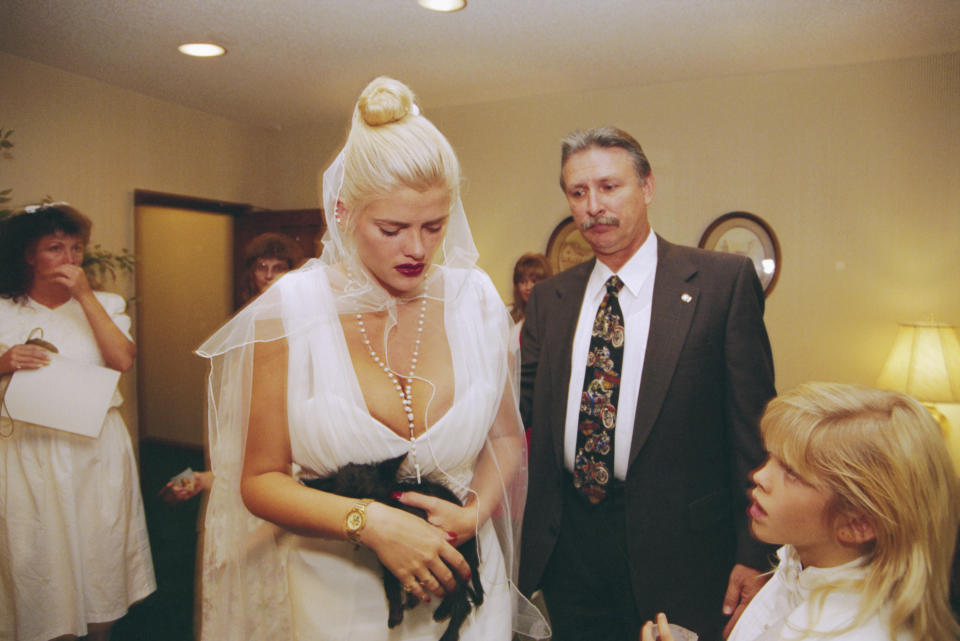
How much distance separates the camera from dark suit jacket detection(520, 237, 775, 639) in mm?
1587

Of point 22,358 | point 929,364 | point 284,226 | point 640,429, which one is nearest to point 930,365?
point 929,364

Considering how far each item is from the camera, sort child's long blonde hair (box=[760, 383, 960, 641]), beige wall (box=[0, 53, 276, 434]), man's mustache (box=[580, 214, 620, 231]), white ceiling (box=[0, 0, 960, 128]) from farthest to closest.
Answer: beige wall (box=[0, 53, 276, 434]), white ceiling (box=[0, 0, 960, 128]), man's mustache (box=[580, 214, 620, 231]), child's long blonde hair (box=[760, 383, 960, 641])

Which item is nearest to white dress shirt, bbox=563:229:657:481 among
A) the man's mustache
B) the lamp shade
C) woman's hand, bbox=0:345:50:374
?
the man's mustache

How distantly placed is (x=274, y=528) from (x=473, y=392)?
0.51 m

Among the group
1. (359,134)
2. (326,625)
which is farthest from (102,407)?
(359,134)

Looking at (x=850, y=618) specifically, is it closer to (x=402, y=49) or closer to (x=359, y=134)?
(x=359, y=134)

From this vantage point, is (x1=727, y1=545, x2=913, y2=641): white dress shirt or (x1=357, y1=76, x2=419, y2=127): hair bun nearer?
(x1=727, y1=545, x2=913, y2=641): white dress shirt

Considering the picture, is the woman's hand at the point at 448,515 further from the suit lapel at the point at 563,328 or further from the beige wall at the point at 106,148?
the beige wall at the point at 106,148

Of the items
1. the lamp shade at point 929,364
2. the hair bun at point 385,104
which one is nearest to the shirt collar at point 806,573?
the hair bun at point 385,104

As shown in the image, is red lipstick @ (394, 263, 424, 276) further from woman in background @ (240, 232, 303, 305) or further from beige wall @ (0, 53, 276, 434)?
beige wall @ (0, 53, 276, 434)

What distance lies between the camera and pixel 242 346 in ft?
3.99

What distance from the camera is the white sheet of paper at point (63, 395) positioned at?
2352mm

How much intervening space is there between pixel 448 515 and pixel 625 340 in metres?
0.76

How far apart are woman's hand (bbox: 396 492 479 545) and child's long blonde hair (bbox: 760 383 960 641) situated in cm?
61
